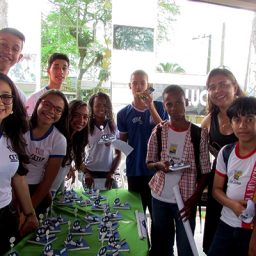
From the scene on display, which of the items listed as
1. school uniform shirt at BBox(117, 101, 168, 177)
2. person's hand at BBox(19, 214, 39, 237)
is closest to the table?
person's hand at BBox(19, 214, 39, 237)

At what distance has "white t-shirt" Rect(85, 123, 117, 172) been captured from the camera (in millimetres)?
2324

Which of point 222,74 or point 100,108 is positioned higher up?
point 222,74

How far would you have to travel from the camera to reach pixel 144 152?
7.18ft

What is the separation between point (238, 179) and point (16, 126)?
1.01 metres

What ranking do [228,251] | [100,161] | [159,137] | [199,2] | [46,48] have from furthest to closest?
[46,48] → [199,2] → [100,161] → [159,137] → [228,251]

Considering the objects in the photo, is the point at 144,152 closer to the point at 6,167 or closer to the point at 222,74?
the point at 222,74

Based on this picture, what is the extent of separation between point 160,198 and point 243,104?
26.6 inches

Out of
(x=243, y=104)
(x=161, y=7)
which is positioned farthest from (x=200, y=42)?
(x=243, y=104)

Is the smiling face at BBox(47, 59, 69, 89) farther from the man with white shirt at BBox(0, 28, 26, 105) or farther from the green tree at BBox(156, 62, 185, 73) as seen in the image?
the green tree at BBox(156, 62, 185, 73)

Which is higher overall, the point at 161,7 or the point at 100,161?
the point at 161,7

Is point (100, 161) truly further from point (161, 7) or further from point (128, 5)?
point (161, 7)

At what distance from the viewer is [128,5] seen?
13.6ft

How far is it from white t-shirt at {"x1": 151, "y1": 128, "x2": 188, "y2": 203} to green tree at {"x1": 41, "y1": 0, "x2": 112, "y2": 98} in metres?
2.94

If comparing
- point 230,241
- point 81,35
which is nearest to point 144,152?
point 230,241
